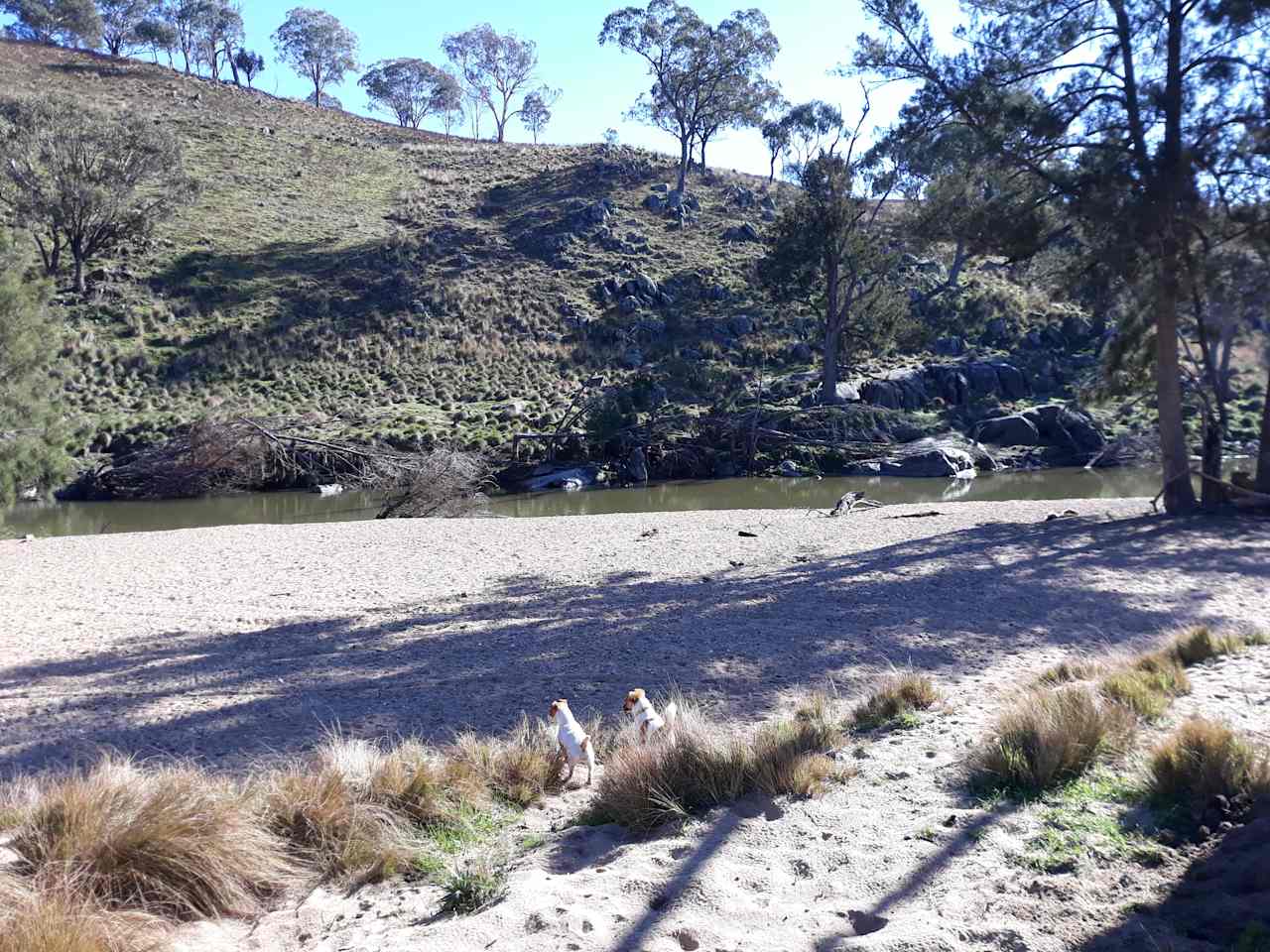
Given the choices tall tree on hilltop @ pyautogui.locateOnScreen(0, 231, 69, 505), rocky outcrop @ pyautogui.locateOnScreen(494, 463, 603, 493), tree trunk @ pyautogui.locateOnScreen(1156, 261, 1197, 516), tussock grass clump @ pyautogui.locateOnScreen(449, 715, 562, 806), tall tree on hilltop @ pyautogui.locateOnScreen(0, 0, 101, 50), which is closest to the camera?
tussock grass clump @ pyautogui.locateOnScreen(449, 715, 562, 806)

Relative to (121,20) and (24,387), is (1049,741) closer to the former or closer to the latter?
(24,387)

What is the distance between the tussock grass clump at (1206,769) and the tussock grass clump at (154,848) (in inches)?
151

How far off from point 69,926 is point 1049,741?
13.7 feet

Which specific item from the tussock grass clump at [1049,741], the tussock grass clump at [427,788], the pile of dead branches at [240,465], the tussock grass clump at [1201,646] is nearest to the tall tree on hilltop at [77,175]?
the pile of dead branches at [240,465]

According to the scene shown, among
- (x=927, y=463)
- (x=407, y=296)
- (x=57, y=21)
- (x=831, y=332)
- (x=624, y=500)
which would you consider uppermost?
(x=57, y=21)

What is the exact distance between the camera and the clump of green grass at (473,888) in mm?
3744

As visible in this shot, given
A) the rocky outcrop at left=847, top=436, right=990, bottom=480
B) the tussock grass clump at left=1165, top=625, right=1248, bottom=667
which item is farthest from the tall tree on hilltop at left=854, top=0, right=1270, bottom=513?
the rocky outcrop at left=847, top=436, right=990, bottom=480

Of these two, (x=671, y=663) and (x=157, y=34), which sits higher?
(x=157, y=34)

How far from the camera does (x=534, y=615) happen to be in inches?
407

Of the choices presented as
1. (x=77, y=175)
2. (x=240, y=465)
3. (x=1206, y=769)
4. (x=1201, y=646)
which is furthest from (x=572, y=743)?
(x=77, y=175)

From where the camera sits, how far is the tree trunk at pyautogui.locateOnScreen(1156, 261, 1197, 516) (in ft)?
45.7

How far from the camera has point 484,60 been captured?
8488cm

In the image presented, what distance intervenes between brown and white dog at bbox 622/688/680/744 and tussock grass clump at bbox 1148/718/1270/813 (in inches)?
93.1

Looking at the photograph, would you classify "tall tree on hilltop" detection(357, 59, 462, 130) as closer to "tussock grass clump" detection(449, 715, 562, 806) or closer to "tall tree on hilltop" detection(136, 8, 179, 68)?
"tall tree on hilltop" detection(136, 8, 179, 68)
